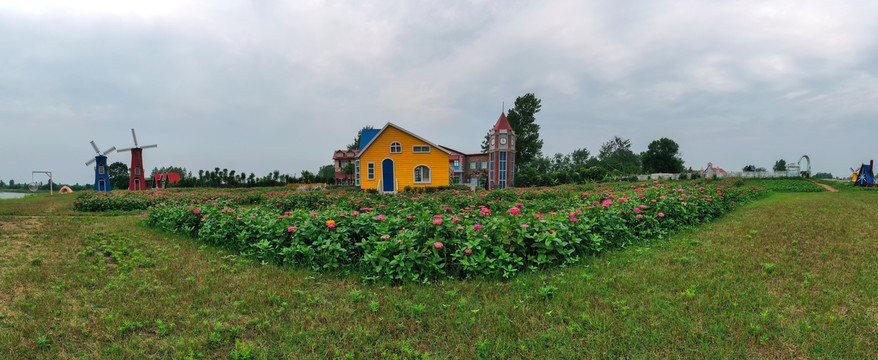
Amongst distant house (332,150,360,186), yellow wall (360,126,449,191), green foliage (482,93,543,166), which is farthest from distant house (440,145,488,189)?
yellow wall (360,126,449,191)

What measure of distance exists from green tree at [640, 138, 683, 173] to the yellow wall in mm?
37682

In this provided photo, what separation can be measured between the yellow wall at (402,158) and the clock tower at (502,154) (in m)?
3.81

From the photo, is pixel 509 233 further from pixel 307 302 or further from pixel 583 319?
pixel 307 302

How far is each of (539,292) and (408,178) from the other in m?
19.5

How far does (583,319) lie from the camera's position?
3.20 m

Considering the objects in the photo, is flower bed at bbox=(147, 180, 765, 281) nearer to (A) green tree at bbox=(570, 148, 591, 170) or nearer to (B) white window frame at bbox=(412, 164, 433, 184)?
(B) white window frame at bbox=(412, 164, 433, 184)

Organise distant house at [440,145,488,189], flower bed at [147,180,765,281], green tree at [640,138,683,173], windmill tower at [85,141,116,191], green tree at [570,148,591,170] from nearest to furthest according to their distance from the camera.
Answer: flower bed at [147,180,765,281], windmill tower at [85,141,116,191], distant house at [440,145,488,189], green tree at [640,138,683,173], green tree at [570,148,591,170]

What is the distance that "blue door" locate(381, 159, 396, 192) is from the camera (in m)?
22.8

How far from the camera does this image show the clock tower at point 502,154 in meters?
24.0

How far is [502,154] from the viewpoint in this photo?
24.2 meters

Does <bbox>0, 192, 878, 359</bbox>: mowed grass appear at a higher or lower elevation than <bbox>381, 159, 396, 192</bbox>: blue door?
lower

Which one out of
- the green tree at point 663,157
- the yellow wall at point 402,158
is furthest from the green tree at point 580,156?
the yellow wall at point 402,158

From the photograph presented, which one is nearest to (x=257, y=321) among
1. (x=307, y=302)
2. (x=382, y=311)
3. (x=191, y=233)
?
(x=307, y=302)

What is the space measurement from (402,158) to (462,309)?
19748 mm
